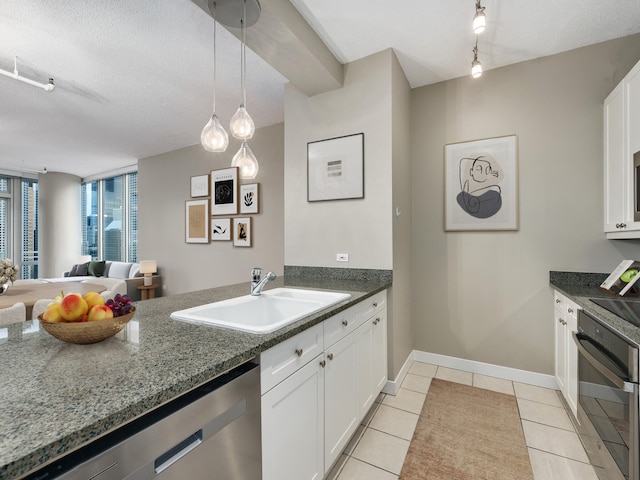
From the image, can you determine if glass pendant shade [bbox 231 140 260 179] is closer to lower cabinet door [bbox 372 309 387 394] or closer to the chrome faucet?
the chrome faucet

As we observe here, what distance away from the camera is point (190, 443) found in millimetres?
765

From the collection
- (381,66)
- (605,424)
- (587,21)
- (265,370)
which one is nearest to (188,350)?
(265,370)

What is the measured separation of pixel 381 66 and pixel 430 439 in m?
2.68

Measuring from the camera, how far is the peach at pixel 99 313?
0.96 meters

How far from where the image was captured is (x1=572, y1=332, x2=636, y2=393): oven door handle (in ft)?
3.93

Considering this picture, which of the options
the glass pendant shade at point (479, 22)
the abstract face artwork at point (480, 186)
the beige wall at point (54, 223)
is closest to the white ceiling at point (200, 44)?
the glass pendant shade at point (479, 22)

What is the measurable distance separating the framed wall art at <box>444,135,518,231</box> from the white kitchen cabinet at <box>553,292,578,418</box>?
750 mm

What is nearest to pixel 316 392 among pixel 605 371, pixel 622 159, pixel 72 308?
pixel 72 308

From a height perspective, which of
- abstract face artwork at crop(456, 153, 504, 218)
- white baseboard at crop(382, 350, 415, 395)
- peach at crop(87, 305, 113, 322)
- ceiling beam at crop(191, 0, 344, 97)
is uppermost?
ceiling beam at crop(191, 0, 344, 97)

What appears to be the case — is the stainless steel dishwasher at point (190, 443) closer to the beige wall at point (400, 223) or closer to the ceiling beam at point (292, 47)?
the beige wall at point (400, 223)

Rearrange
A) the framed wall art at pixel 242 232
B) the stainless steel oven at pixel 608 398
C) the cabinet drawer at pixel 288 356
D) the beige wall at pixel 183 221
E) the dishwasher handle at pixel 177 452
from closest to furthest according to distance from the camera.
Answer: the dishwasher handle at pixel 177 452 → the cabinet drawer at pixel 288 356 → the stainless steel oven at pixel 608 398 → the beige wall at pixel 183 221 → the framed wall art at pixel 242 232

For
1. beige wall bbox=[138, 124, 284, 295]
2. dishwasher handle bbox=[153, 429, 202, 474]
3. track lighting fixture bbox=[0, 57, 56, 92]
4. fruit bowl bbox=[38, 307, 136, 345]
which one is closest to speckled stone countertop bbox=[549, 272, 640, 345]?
dishwasher handle bbox=[153, 429, 202, 474]

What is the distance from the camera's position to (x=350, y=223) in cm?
252

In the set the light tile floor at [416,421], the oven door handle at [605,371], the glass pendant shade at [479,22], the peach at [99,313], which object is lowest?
the light tile floor at [416,421]
